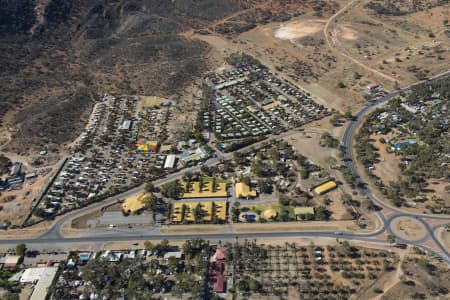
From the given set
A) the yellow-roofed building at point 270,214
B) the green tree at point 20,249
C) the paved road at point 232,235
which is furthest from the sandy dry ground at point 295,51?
the green tree at point 20,249

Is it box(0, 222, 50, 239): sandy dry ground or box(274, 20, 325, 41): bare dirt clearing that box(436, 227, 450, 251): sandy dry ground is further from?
box(274, 20, 325, 41): bare dirt clearing

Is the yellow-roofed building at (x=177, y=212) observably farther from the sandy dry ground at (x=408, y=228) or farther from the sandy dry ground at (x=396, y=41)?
the sandy dry ground at (x=396, y=41)

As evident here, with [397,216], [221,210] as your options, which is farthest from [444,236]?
[221,210]

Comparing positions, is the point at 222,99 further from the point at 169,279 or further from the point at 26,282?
the point at 26,282

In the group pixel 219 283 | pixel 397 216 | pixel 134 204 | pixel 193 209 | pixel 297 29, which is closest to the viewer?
pixel 219 283

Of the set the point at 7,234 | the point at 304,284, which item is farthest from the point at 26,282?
the point at 304,284

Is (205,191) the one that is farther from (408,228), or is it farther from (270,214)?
(408,228)
